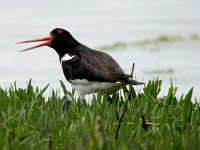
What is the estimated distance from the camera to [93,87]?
10.2 meters

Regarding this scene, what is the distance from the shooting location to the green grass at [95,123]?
611cm

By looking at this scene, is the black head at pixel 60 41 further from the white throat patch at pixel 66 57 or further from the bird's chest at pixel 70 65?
the bird's chest at pixel 70 65

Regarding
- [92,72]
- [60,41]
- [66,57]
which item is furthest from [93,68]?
[60,41]

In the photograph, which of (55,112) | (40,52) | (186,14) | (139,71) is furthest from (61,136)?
(186,14)

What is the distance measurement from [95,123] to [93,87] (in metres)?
3.84

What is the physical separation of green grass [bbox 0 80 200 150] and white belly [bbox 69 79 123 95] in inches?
47.0

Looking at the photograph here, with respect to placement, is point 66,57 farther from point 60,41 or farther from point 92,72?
point 92,72

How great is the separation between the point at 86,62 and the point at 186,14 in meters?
10.9

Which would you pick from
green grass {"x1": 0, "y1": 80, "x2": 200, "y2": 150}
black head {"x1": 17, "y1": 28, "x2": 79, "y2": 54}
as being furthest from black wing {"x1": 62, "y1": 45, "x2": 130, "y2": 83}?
green grass {"x1": 0, "y1": 80, "x2": 200, "y2": 150}

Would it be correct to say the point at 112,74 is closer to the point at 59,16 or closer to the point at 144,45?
the point at 144,45

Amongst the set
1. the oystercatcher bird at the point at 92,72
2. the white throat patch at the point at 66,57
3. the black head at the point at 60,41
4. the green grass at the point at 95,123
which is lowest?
the green grass at the point at 95,123

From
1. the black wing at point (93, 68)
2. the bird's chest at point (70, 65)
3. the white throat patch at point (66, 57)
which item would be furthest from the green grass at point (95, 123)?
the white throat patch at point (66, 57)

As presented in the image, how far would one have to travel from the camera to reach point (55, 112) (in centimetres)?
746

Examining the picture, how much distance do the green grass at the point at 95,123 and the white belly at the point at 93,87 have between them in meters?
1.19
